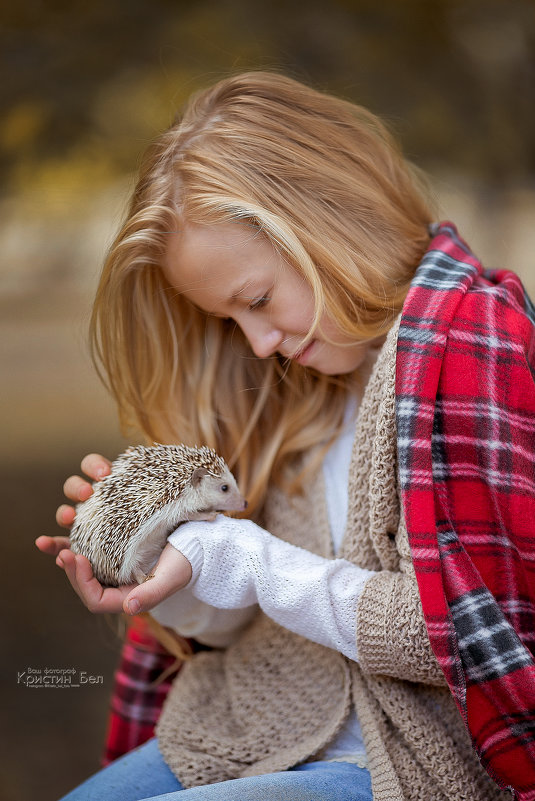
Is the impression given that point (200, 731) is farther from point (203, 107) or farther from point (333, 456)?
point (203, 107)

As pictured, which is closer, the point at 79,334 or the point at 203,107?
the point at 203,107

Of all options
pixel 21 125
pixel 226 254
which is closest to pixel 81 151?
pixel 21 125

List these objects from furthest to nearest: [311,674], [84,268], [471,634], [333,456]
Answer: [84,268]
[333,456]
[311,674]
[471,634]

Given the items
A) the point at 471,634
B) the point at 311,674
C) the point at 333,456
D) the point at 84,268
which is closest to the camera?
the point at 471,634

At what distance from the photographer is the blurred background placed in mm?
1157

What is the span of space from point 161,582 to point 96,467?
25 centimetres

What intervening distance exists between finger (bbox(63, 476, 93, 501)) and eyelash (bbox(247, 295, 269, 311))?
1.16 ft

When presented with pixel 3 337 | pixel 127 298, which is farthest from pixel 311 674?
pixel 3 337

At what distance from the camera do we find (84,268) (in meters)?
1.30

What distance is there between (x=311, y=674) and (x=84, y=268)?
821 mm

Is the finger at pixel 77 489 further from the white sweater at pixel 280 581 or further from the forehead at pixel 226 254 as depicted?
the forehead at pixel 226 254

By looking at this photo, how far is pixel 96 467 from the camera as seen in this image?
1.05 metres

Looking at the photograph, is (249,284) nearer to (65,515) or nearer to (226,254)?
(226,254)

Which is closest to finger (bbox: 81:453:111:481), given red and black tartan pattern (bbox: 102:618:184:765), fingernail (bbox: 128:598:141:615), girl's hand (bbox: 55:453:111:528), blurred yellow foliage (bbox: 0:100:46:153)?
girl's hand (bbox: 55:453:111:528)
